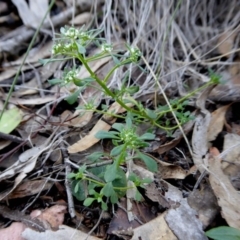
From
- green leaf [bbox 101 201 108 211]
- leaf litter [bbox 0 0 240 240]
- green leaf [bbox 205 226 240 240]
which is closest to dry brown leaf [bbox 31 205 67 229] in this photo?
leaf litter [bbox 0 0 240 240]

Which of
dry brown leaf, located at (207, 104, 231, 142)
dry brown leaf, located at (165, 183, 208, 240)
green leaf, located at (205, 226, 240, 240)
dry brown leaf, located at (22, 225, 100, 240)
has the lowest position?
green leaf, located at (205, 226, 240, 240)

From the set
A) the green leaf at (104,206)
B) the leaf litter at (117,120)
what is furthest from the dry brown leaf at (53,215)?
the green leaf at (104,206)

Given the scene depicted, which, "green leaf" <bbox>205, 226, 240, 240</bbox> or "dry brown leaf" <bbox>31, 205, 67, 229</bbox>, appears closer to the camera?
"green leaf" <bbox>205, 226, 240, 240</bbox>

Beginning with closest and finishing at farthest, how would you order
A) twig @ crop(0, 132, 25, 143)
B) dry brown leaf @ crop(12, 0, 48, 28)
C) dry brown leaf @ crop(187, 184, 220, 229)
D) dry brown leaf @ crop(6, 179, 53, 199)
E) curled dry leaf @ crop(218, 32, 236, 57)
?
1. dry brown leaf @ crop(187, 184, 220, 229)
2. dry brown leaf @ crop(6, 179, 53, 199)
3. twig @ crop(0, 132, 25, 143)
4. curled dry leaf @ crop(218, 32, 236, 57)
5. dry brown leaf @ crop(12, 0, 48, 28)

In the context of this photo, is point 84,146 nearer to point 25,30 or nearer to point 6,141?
point 6,141

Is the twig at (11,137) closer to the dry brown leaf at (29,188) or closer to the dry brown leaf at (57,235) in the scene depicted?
the dry brown leaf at (29,188)

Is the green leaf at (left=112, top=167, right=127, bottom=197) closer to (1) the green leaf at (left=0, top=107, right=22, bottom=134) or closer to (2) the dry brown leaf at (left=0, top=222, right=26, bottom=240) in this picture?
(2) the dry brown leaf at (left=0, top=222, right=26, bottom=240)

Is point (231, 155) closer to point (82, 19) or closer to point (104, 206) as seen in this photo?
point (104, 206)
